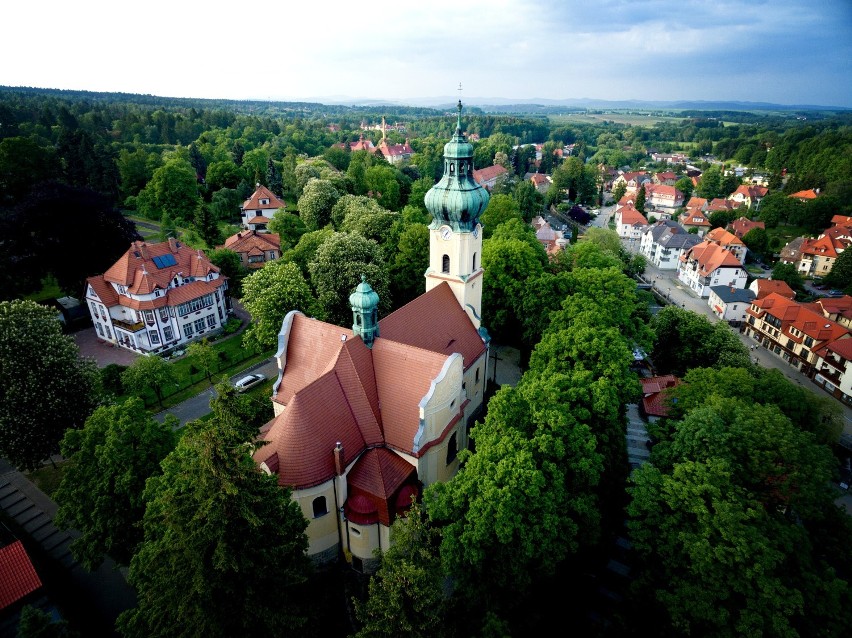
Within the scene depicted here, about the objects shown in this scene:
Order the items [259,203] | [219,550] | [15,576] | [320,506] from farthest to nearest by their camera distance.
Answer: [259,203], [320,506], [15,576], [219,550]

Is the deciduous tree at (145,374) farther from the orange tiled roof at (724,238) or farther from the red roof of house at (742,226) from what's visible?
the red roof of house at (742,226)

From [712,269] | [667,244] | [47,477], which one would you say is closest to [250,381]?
[47,477]

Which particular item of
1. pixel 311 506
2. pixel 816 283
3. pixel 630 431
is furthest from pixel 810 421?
pixel 816 283

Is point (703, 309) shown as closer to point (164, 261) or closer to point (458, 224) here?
point (458, 224)

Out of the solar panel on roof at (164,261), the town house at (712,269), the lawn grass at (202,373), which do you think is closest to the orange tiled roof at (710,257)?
the town house at (712,269)

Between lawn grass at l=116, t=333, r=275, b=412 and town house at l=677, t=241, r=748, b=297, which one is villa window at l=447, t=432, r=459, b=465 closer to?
lawn grass at l=116, t=333, r=275, b=412
